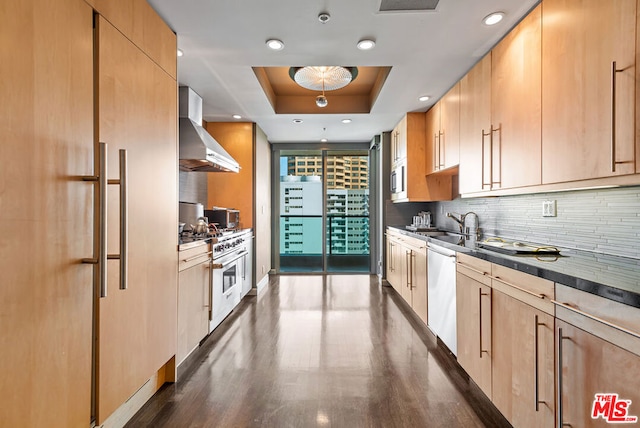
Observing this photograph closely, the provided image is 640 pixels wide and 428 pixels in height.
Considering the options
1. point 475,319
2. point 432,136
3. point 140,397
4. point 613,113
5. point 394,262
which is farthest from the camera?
point 394,262

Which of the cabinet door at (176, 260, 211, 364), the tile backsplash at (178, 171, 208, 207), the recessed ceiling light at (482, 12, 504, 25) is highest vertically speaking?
the recessed ceiling light at (482, 12, 504, 25)

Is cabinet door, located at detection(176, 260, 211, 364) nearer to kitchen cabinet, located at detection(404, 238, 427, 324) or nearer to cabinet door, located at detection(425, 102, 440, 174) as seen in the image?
kitchen cabinet, located at detection(404, 238, 427, 324)

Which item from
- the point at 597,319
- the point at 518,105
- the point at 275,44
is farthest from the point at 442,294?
the point at 275,44

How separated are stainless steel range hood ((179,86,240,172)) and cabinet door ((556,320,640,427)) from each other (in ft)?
9.58

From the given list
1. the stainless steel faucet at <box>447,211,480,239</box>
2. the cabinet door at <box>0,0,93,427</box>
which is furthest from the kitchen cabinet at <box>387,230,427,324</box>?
the cabinet door at <box>0,0,93,427</box>

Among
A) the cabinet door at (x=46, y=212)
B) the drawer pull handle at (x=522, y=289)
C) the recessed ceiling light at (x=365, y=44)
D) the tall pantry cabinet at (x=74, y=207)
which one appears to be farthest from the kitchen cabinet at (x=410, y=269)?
the cabinet door at (x=46, y=212)

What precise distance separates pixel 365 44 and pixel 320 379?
8.07ft

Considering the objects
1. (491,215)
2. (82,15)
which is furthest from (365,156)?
(82,15)

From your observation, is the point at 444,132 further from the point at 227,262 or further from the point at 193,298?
the point at 193,298

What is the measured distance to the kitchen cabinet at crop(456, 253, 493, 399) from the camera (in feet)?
6.28

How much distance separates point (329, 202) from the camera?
6.34 meters

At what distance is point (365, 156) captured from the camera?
20.7ft

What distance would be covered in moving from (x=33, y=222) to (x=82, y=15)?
90 cm

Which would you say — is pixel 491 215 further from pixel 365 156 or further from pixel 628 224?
pixel 365 156
